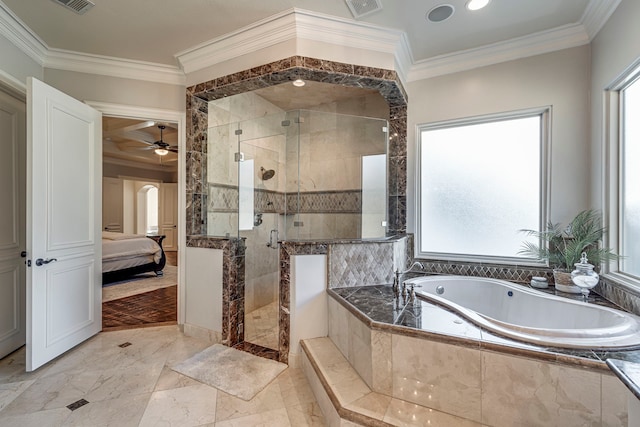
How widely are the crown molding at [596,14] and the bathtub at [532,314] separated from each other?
2.12 metres

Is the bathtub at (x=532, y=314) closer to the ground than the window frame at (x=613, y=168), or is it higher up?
closer to the ground

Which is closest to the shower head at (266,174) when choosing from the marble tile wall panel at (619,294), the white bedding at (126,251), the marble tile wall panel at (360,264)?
the marble tile wall panel at (360,264)

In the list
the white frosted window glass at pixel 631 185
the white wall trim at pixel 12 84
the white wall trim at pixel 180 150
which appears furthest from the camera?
the white wall trim at pixel 180 150

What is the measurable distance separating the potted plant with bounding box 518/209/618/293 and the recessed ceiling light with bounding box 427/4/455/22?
195cm

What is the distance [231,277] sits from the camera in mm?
2676

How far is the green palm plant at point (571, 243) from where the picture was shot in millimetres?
2227

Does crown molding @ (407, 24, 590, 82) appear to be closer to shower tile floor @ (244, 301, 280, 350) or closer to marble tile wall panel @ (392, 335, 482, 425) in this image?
marble tile wall panel @ (392, 335, 482, 425)

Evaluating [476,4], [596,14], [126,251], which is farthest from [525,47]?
[126,251]

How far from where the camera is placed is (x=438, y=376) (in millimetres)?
1498

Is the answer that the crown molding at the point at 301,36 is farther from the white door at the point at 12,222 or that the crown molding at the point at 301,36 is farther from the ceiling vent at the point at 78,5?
the white door at the point at 12,222

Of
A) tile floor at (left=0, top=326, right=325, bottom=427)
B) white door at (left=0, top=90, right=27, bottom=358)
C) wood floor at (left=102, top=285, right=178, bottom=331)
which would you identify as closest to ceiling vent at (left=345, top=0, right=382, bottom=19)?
tile floor at (left=0, top=326, right=325, bottom=427)

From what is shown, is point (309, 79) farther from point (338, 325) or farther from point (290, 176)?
point (338, 325)

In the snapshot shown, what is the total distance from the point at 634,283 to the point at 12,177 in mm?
4836

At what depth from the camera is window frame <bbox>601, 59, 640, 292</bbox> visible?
2.10m
